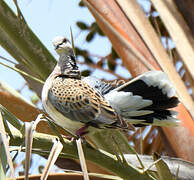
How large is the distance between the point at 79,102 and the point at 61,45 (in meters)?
0.25

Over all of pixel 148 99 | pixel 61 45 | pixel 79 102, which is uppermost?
pixel 61 45

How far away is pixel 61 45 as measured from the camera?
5.13ft

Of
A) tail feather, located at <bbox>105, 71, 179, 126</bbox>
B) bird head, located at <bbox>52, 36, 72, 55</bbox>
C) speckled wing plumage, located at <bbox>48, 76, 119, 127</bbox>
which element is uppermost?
bird head, located at <bbox>52, 36, 72, 55</bbox>

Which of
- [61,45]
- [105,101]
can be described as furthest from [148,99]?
[61,45]

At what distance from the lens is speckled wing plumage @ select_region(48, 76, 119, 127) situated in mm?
1385

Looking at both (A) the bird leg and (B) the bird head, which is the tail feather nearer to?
(A) the bird leg

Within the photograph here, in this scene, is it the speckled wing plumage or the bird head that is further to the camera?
the bird head

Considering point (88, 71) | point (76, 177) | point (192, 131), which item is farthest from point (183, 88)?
point (88, 71)

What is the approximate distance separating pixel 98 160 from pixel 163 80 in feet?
1.41

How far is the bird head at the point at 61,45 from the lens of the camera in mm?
1536

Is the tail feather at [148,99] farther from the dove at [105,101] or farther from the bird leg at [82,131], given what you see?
the bird leg at [82,131]

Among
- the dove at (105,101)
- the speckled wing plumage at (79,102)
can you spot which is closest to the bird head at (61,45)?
the dove at (105,101)

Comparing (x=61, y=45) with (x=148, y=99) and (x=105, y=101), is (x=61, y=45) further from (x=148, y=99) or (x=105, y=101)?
(x=148, y=99)

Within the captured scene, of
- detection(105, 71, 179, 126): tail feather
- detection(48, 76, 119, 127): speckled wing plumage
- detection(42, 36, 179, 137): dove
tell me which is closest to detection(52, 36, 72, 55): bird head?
detection(42, 36, 179, 137): dove
